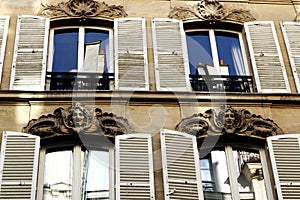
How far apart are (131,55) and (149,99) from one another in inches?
42.6

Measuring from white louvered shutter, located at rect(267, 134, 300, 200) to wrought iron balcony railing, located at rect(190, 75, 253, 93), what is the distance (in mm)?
1430

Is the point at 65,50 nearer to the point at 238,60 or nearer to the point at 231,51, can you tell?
the point at 231,51

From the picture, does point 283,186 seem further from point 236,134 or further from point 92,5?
point 92,5

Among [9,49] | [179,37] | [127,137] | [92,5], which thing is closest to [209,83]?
[179,37]

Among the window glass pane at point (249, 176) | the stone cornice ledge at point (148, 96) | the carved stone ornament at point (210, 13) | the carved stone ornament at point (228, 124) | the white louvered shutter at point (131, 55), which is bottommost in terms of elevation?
the window glass pane at point (249, 176)

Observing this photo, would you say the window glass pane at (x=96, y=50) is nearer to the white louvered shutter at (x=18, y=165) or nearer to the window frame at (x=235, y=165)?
the white louvered shutter at (x=18, y=165)

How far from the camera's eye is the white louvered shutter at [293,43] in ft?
36.2

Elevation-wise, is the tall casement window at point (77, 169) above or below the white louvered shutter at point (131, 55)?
below

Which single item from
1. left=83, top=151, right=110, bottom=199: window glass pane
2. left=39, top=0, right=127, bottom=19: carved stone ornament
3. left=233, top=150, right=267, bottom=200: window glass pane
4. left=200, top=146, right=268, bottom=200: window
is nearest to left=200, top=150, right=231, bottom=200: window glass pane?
left=200, top=146, right=268, bottom=200: window

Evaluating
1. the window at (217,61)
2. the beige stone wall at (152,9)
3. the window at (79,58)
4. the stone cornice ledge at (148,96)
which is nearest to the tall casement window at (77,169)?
the stone cornice ledge at (148,96)

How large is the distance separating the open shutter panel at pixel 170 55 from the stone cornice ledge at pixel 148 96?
0.85ft

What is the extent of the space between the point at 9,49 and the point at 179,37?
310 cm

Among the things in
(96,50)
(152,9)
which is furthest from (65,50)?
Result: (152,9)

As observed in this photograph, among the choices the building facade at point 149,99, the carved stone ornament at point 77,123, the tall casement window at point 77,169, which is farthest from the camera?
the carved stone ornament at point 77,123
